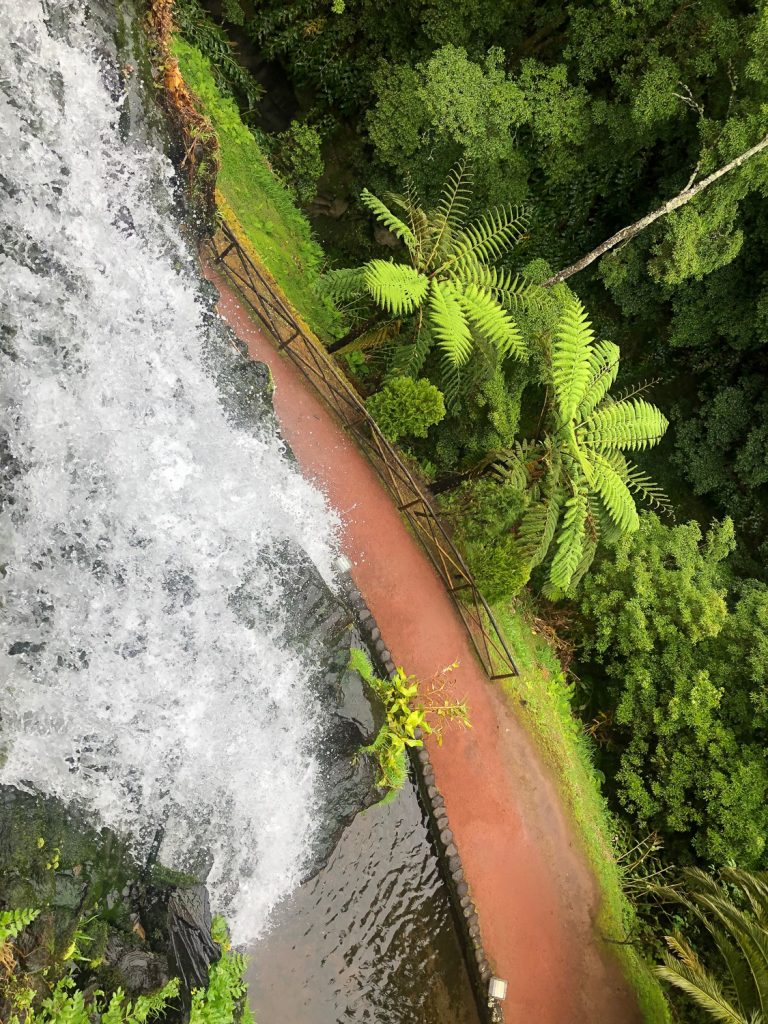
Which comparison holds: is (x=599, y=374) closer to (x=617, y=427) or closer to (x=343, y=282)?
(x=617, y=427)

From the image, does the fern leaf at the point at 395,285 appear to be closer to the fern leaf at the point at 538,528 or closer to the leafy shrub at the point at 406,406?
the leafy shrub at the point at 406,406

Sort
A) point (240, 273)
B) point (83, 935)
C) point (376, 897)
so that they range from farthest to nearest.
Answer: point (240, 273)
point (376, 897)
point (83, 935)

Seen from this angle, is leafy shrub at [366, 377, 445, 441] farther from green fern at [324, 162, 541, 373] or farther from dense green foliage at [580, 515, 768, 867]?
dense green foliage at [580, 515, 768, 867]

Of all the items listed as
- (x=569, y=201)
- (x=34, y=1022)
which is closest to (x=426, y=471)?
(x=569, y=201)

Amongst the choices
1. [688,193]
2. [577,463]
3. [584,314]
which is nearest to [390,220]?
[584,314]

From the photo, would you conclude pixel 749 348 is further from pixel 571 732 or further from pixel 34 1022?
pixel 34 1022

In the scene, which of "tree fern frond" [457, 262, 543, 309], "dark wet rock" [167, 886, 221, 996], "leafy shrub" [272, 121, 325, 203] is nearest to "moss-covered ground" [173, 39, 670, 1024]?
"leafy shrub" [272, 121, 325, 203]

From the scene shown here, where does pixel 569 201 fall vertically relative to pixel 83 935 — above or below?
above
